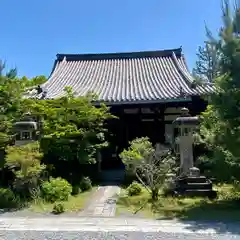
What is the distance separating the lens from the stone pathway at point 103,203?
295 inches

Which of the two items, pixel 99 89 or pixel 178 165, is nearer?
pixel 178 165

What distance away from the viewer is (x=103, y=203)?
28.4 ft

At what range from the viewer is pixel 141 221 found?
6.66 meters

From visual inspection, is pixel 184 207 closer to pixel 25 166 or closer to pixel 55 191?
pixel 55 191

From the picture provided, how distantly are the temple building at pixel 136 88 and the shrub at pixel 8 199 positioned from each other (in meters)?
4.51

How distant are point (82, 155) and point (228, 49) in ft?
18.7

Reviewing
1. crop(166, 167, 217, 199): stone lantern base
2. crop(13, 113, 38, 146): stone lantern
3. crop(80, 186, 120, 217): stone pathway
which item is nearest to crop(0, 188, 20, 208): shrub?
crop(13, 113, 38, 146): stone lantern

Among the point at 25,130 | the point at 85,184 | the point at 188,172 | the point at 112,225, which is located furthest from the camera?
the point at 85,184

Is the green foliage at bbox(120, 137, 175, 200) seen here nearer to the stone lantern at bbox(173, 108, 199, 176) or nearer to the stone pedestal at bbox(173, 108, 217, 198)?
the stone pedestal at bbox(173, 108, 217, 198)

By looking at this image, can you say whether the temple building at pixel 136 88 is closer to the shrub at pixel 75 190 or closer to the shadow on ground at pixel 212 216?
the shrub at pixel 75 190

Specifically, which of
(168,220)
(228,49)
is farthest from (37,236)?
(228,49)

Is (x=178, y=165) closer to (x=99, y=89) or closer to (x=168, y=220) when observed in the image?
(x=168, y=220)

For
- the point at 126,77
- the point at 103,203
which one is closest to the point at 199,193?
the point at 103,203

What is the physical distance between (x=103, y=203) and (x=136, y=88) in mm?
7876
